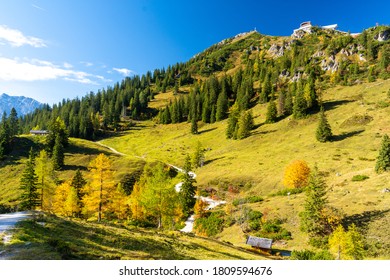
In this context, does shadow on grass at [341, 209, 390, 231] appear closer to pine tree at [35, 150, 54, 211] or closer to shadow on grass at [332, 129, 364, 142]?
shadow on grass at [332, 129, 364, 142]

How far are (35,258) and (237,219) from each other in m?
49.4

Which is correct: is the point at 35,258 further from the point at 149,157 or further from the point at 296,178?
the point at 149,157

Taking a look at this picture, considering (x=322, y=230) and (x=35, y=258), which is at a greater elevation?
(x=35, y=258)

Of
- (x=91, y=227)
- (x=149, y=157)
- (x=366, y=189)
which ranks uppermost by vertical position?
(x=149, y=157)

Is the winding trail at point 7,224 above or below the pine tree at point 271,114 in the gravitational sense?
below

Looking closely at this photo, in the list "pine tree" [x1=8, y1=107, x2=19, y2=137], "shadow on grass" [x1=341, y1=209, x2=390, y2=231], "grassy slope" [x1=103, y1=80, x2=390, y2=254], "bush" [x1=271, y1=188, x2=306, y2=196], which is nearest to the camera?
"shadow on grass" [x1=341, y1=209, x2=390, y2=231]

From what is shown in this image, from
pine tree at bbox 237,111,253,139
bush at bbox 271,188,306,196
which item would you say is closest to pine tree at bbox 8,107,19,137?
pine tree at bbox 237,111,253,139

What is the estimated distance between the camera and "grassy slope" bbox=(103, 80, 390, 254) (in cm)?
5062

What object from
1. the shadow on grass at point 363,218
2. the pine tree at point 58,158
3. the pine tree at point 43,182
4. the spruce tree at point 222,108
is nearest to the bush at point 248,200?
the shadow on grass at point 363,218

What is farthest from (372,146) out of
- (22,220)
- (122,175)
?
(22,220)

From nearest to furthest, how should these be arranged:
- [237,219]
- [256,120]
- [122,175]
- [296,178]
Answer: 1. [237,219]
2. [296,178]
3. [122,175]
4. [256,120]

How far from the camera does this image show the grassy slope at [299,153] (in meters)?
50.6

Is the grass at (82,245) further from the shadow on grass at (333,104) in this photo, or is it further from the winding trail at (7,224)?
the shadow on grass at (333,104)

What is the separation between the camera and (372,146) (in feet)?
263
